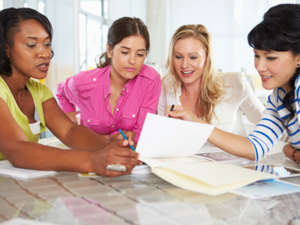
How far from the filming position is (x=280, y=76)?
117cm

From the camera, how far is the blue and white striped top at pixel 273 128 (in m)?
1.19

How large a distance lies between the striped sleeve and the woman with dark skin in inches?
19.4

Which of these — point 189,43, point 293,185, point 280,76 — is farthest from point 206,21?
point 293,185

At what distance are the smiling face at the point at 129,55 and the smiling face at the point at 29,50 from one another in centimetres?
56

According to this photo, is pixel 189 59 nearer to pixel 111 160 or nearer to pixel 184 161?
pixel 184 161

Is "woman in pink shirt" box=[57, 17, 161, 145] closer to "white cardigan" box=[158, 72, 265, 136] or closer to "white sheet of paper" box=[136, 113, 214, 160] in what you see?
"white cardigan" box=[158, 72, 265, 136]

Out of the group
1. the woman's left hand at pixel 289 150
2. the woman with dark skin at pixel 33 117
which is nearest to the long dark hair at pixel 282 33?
the woman's left hand at pixel 289 150

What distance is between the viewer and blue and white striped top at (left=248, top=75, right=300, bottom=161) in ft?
3.89

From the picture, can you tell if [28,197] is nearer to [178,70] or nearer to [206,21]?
[178,70]

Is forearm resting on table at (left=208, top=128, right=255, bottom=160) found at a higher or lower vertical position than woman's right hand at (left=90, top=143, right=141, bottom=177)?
lower

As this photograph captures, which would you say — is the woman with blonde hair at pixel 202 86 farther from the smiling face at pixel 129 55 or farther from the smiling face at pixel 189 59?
the smiling face at pixel 129 55

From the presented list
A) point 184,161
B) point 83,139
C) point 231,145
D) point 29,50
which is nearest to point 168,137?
point 184,161

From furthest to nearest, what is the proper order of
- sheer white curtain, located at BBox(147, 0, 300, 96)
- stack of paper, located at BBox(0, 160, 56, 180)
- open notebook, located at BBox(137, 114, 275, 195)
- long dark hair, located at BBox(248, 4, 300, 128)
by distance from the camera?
sheer white curtain, located at BBox(147, 0, 300, 96) → long dark hair, located at BBox(248, 4, 300, 128) → stack of paper, located at BBox(0, 160, 56, 180) → open notebook, located at BBox(137, 114, 275, 195)

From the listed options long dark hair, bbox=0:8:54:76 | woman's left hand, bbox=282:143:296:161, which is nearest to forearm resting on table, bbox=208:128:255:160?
woman's left hand, bbox=282:143:296:161
